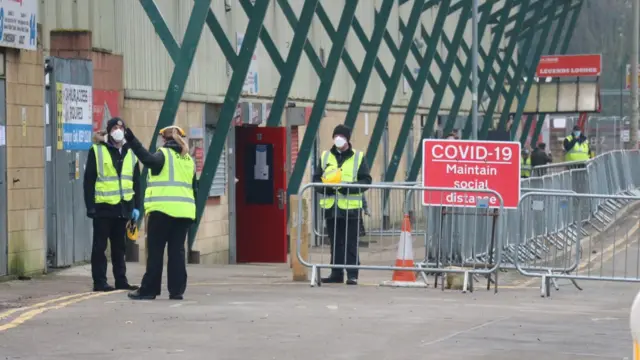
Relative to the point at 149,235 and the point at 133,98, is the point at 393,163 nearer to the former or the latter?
the point at 133,98

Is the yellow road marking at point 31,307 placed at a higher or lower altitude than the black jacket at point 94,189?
lower

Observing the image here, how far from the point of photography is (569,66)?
145ft

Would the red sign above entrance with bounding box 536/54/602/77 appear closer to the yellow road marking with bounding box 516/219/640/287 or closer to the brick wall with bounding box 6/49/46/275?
the yellow road marking with bounding box 516/219/640/287

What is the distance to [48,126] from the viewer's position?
1720 centimetres

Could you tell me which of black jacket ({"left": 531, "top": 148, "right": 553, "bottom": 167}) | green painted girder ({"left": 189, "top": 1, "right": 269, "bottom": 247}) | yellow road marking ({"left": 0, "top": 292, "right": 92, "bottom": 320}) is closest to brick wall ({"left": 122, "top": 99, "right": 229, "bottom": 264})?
green painted girder ({"left": 189, "top": 1, "right": 269, "bottom": 247})

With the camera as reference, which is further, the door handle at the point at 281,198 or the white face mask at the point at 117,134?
the door handle at the point at 281,198

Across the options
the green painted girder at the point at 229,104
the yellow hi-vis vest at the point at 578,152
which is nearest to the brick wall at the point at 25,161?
the green painted girder at the point at 229,104

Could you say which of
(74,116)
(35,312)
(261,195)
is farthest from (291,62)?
(35,312)

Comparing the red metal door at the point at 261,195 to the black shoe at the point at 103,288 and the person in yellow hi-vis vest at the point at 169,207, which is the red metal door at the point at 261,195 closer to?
the black shoe at the point at 103,288

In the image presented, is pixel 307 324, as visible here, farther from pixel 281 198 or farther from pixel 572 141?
pixel 572 141

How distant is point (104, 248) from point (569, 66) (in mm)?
31687

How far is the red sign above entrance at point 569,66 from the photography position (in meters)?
43.9

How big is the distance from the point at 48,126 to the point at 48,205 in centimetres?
93

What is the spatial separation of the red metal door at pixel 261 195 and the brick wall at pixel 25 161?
6.25 m
